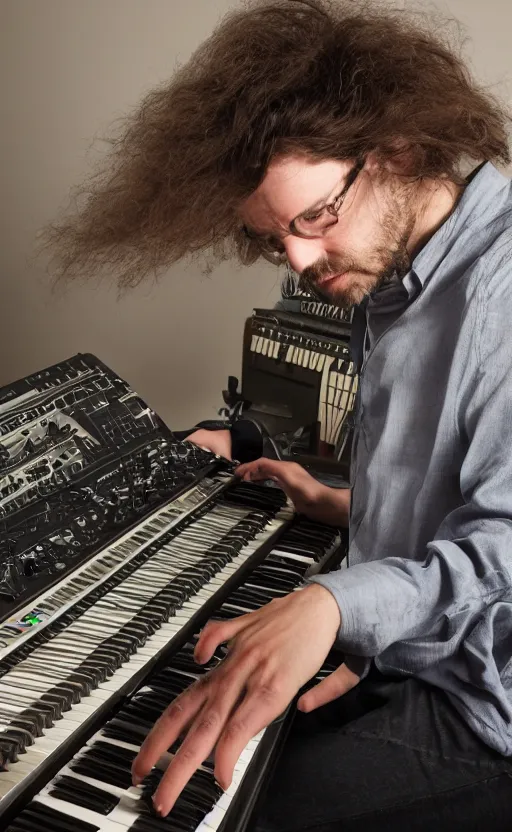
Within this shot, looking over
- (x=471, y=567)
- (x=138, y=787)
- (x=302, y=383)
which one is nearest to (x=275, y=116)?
(x=471, y=567)

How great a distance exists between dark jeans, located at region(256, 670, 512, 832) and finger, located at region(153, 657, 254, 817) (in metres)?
0.33

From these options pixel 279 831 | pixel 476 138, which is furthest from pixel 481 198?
pixel 279 831

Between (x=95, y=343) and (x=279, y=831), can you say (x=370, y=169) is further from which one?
(x=95, y=343)

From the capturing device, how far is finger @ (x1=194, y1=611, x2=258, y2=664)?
125cm

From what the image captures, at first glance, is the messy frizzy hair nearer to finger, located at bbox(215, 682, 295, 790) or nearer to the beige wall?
finger, located at bbox(215, 682, 295, 790)

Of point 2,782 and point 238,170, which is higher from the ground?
point 238,170

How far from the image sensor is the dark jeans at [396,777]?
4.54 feet

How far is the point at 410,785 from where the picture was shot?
→ 1.41 metres

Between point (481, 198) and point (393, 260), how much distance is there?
19 cm

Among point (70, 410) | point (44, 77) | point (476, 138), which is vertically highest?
point (44, 77)

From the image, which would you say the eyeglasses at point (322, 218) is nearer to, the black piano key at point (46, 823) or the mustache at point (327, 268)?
the mustache at point (327, 268)

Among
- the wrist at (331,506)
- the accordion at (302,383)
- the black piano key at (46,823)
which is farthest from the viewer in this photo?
the accordion at (302,383)

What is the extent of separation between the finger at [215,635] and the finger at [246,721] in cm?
10

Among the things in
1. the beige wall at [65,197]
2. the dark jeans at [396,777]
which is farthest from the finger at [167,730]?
the beige wall at [65,197]
